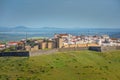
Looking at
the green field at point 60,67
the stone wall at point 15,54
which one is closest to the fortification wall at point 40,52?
the stone wall at point 15,54

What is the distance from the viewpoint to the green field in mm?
45541

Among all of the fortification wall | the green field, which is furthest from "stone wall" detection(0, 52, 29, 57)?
the green field

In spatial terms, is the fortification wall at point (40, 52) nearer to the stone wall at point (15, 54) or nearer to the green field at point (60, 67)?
the stone wall at point (15, 54)

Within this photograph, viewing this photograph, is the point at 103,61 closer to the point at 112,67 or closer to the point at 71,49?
the point at 112,67

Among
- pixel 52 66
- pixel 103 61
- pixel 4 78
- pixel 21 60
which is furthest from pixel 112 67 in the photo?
pixel 4 78

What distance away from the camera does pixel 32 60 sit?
170 ft

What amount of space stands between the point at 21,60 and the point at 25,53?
4356 millimetres

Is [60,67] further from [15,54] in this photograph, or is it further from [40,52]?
[15,54]

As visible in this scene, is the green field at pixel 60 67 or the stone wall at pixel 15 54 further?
the stone wall at pixel 15 54

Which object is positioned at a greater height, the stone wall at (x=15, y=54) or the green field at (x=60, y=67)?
the stone wall at (x=15, y=54)

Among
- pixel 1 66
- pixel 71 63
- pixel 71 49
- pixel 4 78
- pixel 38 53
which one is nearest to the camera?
pixel 4 78

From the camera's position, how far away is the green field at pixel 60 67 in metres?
45.5

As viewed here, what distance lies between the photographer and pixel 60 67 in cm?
5041

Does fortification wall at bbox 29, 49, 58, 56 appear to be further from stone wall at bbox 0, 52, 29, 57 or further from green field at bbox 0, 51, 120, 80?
green field at bbox 0, 51, 120, 80
